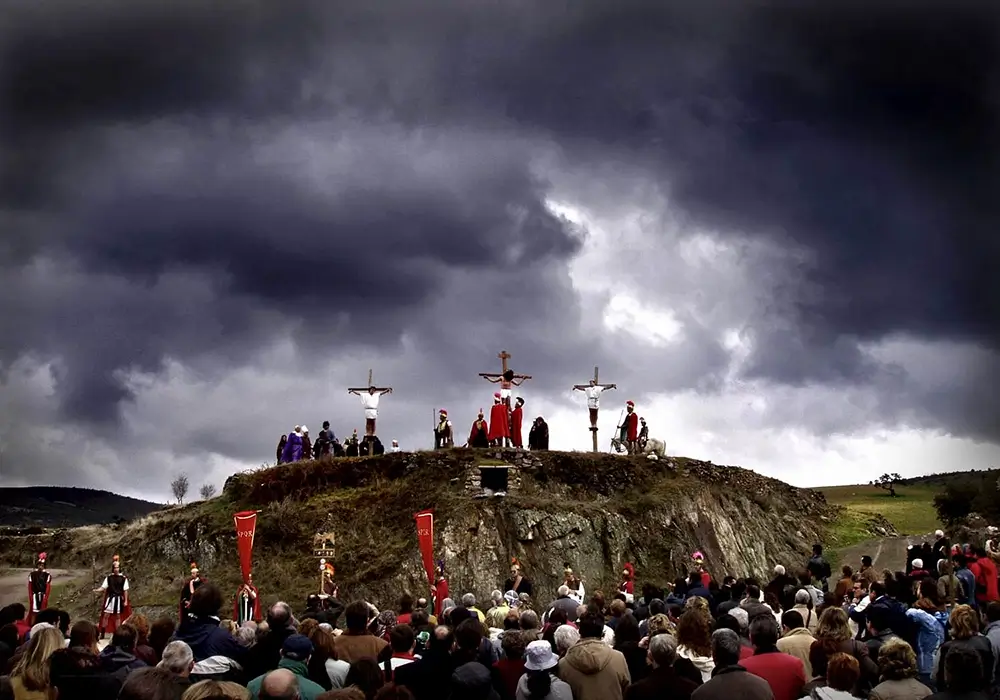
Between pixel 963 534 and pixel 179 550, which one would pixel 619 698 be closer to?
pixel 963 534

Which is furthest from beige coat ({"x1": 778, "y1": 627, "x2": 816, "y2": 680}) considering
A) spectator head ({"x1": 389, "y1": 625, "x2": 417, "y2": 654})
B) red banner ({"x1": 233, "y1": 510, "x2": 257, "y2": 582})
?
red banner ({"x1": 233, "y1": 510, "x2": 257, "y2": 582})

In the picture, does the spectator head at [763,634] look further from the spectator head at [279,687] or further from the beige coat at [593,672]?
the spectator head at [279,687]

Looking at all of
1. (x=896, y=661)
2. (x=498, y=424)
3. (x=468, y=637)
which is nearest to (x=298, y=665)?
(x=468, y=637)

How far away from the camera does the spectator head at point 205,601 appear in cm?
836

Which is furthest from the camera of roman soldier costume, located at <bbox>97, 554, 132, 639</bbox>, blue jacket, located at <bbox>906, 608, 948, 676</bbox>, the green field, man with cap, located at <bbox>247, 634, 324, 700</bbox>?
the green field

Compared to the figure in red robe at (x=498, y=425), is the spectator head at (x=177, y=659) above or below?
below

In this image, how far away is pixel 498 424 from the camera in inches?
1391

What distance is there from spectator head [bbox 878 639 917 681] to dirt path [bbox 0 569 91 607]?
37666mm

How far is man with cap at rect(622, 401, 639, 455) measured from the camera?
3806 cm

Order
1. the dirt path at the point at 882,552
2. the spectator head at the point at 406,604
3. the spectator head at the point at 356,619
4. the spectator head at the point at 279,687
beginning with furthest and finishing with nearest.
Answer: the dirt path at the point at 882,552, the spectator head at the point at 406,604, the spectator head at the point at 356,619, the spectator head at the point at 279,687

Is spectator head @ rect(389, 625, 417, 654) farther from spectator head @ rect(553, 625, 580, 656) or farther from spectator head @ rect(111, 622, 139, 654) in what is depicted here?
spectator head @ rect(111, 622, 139, 654)

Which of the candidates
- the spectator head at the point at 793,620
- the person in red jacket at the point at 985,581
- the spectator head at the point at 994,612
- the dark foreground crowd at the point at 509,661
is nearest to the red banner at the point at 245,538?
the dark foreground crowd at the point at 509,661

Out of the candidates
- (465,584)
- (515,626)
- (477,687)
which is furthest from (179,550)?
(477,687)

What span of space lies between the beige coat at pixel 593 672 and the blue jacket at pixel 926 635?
454 cm
